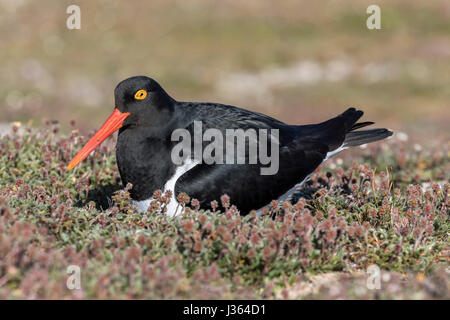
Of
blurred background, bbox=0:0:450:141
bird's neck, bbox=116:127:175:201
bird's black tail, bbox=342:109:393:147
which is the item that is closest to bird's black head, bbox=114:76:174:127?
bird's neck, bbox=116:127:175:201

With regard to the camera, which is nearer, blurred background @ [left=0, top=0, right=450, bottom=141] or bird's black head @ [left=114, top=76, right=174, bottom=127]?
bird's black head @ [left=114, top=76, right=174, bottom=127]

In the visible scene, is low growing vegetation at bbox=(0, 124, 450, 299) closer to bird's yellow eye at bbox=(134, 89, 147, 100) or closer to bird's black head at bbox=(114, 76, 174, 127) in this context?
bird's black head at bbox=(114, 76, 174, 127)

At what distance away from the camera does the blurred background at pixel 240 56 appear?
25.0 metres

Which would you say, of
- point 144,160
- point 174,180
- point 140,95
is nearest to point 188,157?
point 174,180

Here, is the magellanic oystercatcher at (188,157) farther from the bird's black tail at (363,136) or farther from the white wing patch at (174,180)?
the bird's black tail at (363,136)

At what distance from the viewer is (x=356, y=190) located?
720 centimetres

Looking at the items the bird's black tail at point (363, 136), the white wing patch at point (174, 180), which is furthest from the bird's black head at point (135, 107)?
the bird's black tail at point (363, 136)

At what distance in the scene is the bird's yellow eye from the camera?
6.94 metres

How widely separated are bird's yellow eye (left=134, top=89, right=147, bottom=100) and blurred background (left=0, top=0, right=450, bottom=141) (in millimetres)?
14840

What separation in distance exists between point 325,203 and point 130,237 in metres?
2.55

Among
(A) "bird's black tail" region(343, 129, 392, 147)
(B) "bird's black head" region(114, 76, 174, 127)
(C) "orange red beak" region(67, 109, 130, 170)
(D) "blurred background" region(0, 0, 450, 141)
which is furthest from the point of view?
(D) "blurred background" region(0, 0, 450, 141)

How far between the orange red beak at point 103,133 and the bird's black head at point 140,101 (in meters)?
0.06

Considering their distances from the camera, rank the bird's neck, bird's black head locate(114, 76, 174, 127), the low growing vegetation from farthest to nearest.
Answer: bird's black head locate(114, 76, 174, 127) < the bird's neck < the low growing vegetation

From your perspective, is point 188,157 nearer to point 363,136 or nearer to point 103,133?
point 103,133
